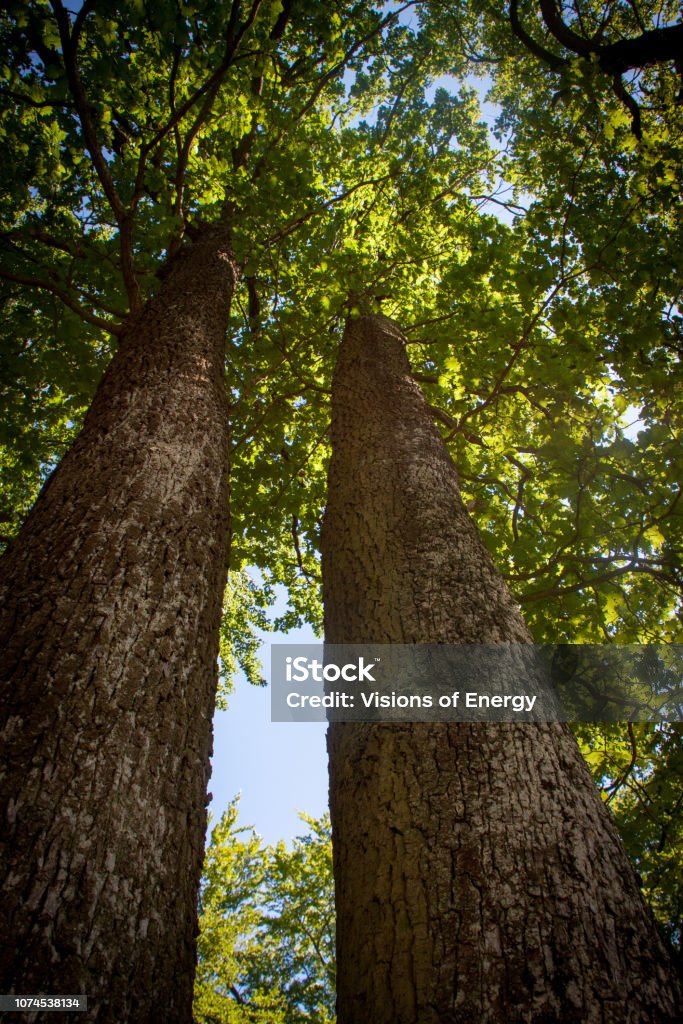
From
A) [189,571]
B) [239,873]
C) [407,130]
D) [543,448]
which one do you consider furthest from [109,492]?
[239,873]

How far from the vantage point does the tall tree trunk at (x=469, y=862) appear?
1202 mm

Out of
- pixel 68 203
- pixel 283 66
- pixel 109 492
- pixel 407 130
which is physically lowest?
pixel 109 492

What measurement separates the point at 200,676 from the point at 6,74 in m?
6.16

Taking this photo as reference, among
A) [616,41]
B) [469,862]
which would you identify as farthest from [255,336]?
[616,41]

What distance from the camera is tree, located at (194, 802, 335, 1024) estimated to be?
1288 cm

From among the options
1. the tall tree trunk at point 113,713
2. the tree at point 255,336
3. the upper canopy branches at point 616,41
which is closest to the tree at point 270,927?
the tree at point 255,336

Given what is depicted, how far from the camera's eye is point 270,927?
1447 centimetres

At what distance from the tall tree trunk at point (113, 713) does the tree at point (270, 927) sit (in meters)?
14.7

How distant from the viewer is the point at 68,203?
Answer: 248 inches

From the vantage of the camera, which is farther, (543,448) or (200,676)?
(543,448)

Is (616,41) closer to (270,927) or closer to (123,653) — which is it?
(123,653)

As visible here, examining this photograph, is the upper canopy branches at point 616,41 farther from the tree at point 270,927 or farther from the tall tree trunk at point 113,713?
the tree at point 270,927

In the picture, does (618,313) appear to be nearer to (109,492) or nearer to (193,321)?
(193,321)

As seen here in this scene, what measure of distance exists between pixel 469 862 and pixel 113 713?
1.17m
